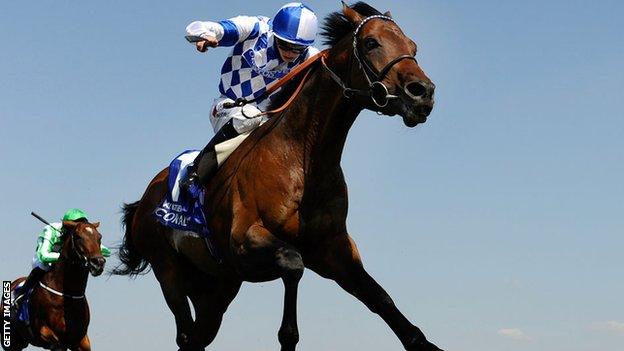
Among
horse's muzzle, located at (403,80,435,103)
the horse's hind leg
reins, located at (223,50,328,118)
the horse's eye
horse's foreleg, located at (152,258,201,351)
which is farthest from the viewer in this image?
the horse's hind leg

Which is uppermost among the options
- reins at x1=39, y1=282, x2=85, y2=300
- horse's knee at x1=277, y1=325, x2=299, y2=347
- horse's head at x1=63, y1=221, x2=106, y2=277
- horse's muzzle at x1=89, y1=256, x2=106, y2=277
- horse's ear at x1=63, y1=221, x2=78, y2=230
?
horse's ear at x1=63, y1=221, x2=78, y2=230

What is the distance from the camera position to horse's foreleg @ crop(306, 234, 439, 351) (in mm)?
8695

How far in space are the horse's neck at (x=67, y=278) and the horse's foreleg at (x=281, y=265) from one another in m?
8.30

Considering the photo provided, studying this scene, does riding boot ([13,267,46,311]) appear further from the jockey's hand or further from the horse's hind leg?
the jockey's hand

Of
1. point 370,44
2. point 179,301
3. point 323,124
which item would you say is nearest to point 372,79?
point 370,44

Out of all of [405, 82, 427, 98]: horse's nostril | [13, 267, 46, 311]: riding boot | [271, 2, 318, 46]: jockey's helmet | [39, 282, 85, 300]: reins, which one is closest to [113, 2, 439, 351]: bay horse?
[405, 82, 427, 98]: horse's nostril

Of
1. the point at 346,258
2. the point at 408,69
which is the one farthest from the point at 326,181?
the point at 408,69

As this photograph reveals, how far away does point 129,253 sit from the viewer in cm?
1191

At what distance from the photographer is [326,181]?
28.7 feet

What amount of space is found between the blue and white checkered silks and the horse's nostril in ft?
6.12

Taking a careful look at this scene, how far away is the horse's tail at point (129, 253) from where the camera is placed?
11836mm

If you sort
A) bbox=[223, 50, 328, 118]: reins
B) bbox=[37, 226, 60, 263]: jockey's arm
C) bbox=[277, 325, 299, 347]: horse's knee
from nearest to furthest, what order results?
bbox=[277, 325, 299, 347]: horse's knee < bbox=[223, 50, 328, 118]: reins < bbox=[37, 226, 60, 263]: jockey's arm

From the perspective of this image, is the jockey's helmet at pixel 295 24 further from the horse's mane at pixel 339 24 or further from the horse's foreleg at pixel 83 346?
the horse's foreleg at pixel 83 346

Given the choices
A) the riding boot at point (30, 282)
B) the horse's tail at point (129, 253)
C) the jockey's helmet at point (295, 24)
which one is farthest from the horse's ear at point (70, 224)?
the jockey's helmet at point (295, 24)
